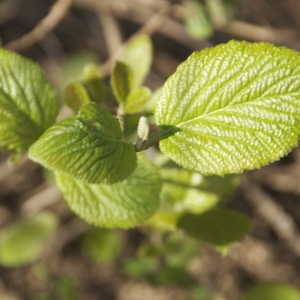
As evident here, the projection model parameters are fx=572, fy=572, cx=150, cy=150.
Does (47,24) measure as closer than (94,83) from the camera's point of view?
No

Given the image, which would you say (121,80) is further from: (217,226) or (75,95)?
(217,226)

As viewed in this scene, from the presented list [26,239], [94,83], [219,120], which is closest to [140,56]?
[94,83]

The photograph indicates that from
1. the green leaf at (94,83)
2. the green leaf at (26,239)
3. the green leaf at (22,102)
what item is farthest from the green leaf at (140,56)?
the green leaf at (26,239)

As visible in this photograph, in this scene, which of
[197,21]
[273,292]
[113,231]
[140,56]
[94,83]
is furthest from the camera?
[113,231]

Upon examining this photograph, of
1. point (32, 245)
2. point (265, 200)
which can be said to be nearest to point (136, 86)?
point (32, 245)

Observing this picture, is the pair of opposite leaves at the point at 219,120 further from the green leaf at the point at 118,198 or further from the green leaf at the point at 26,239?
the green leaf at the point at 26,239
